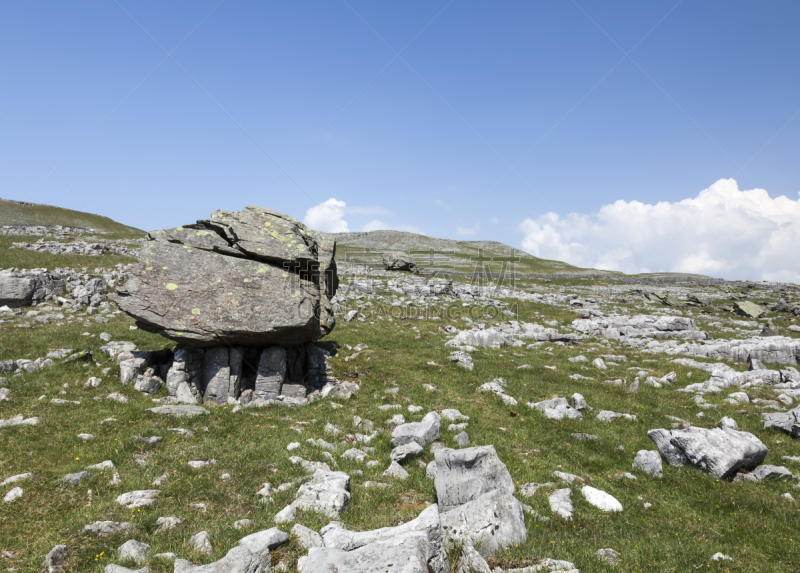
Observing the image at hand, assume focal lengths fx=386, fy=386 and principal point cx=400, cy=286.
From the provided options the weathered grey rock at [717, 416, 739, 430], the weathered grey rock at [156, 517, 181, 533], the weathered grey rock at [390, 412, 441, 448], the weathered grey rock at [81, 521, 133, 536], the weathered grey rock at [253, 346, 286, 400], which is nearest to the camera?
the weathered grey rock at [81, 521, 133, 536]

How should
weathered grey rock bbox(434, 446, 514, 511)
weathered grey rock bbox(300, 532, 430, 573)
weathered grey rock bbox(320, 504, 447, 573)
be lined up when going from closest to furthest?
1. weathered grey rock bbox(300, 532, 430, 573)
2. weathered grey rock bbox(320, 504, 447, 573)
3. weathered grey rock bbox(434, 446, 514, 511)

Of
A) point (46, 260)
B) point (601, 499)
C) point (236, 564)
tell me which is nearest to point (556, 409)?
point (601, 499)

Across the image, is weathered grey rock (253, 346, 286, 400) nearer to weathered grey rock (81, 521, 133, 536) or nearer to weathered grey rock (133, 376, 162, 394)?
weathered grey rock (133, 376, 162, 394)

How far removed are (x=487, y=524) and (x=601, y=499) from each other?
13.3 ft

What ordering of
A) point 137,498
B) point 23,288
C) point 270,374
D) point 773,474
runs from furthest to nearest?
1. point 23,288
2. point 270,374
3. point 773,474
4. point 137,498

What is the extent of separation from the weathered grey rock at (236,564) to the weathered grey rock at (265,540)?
281 millimetres

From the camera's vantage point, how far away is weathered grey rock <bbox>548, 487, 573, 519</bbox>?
8.72m

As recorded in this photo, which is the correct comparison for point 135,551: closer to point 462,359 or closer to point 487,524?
point 487,524

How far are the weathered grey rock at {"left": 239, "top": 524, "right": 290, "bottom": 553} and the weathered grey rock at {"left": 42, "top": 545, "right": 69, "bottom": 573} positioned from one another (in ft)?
9.43

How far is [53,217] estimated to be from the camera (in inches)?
4220

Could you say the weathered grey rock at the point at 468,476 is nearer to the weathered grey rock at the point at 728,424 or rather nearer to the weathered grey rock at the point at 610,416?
the weathered grey rock at the point at 610,416

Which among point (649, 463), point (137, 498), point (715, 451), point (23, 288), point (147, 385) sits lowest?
point (137, 498)

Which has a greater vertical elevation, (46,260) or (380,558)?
(46,260)

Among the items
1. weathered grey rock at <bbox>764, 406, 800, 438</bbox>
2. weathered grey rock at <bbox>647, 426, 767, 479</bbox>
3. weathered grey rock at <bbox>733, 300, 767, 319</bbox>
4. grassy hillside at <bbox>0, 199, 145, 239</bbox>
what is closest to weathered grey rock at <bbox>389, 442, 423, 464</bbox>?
weathered grey rock at <bbox>647, 426, 767, 479</bbox>
